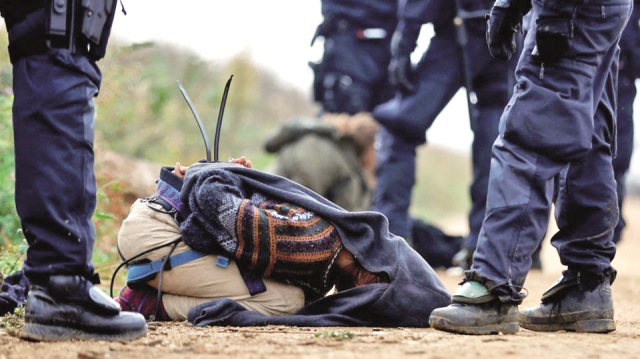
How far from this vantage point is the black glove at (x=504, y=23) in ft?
11.5

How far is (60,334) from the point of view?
2.97 m

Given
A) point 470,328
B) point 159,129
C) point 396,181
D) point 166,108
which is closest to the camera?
point 470,328

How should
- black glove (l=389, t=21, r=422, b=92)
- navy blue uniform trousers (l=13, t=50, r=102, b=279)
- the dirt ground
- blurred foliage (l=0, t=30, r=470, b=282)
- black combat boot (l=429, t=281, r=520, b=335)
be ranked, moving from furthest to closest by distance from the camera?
black glove (l=389, t=21, r=422, b=92), blurred foliage (l=0, t=30, r=470, b=282), black combat boot (l=429, t=281, r=520, b=335), navy blue uniform trousers (l=13, t=50, r=102, b=279), the dirt ground

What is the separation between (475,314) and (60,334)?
1290 millimetres

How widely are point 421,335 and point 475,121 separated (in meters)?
3.47

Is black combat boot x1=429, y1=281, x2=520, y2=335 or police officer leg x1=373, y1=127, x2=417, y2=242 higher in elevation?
black combat boot x1=429, y1=281, x2=520, y2=335

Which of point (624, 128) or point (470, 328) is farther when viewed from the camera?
point (624, 128)

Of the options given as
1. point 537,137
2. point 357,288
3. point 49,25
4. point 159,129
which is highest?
point 49,25

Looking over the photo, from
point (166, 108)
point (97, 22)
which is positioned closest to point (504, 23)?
point (97, 22)

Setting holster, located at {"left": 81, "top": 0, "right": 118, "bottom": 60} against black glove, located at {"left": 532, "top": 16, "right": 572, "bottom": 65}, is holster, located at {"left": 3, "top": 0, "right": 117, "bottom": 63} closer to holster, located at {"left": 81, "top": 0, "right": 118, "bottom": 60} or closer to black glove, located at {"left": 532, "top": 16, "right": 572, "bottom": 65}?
holster, located at {"left": 81, "top": 0, "right": 118, "bottom": 60}

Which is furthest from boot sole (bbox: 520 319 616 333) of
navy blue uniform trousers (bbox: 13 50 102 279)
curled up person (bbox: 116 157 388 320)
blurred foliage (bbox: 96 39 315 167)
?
blurred foliage (bbox: 96 39 315 167)

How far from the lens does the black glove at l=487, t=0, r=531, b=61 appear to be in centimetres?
352

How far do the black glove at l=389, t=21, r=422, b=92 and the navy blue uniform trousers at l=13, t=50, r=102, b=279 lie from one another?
386cm

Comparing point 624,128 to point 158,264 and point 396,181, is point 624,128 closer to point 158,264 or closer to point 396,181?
point 396,181
